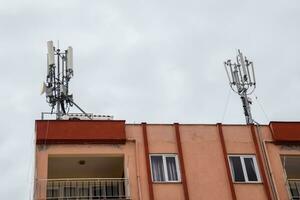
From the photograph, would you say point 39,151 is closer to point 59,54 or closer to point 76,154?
point 76,154

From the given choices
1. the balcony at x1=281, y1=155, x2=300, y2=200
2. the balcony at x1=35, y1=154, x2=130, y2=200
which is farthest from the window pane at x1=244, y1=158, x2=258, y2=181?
the balcony at x1=35, y1=154, x2=130, y2=200

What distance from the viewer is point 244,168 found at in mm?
27094

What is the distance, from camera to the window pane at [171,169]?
2611 centimetres

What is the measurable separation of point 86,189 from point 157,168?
143 inches

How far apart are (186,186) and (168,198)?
3.60 ft

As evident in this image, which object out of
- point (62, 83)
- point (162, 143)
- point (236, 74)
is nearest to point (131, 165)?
point (162, 143)

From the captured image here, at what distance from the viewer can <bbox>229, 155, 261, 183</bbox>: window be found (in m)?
26.7

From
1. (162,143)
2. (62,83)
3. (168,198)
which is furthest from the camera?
(62,83)

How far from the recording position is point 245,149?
27.6m

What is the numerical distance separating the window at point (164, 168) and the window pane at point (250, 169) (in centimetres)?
364

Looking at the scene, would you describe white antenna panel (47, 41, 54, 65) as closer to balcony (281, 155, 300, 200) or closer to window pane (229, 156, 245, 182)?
window pane (229, 156, 245, 182)

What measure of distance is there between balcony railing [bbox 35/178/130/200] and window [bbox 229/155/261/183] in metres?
5.56

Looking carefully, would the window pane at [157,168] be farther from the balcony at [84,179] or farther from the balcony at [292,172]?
the balcony at [292,172]

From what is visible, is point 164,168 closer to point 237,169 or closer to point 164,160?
point 164,160
